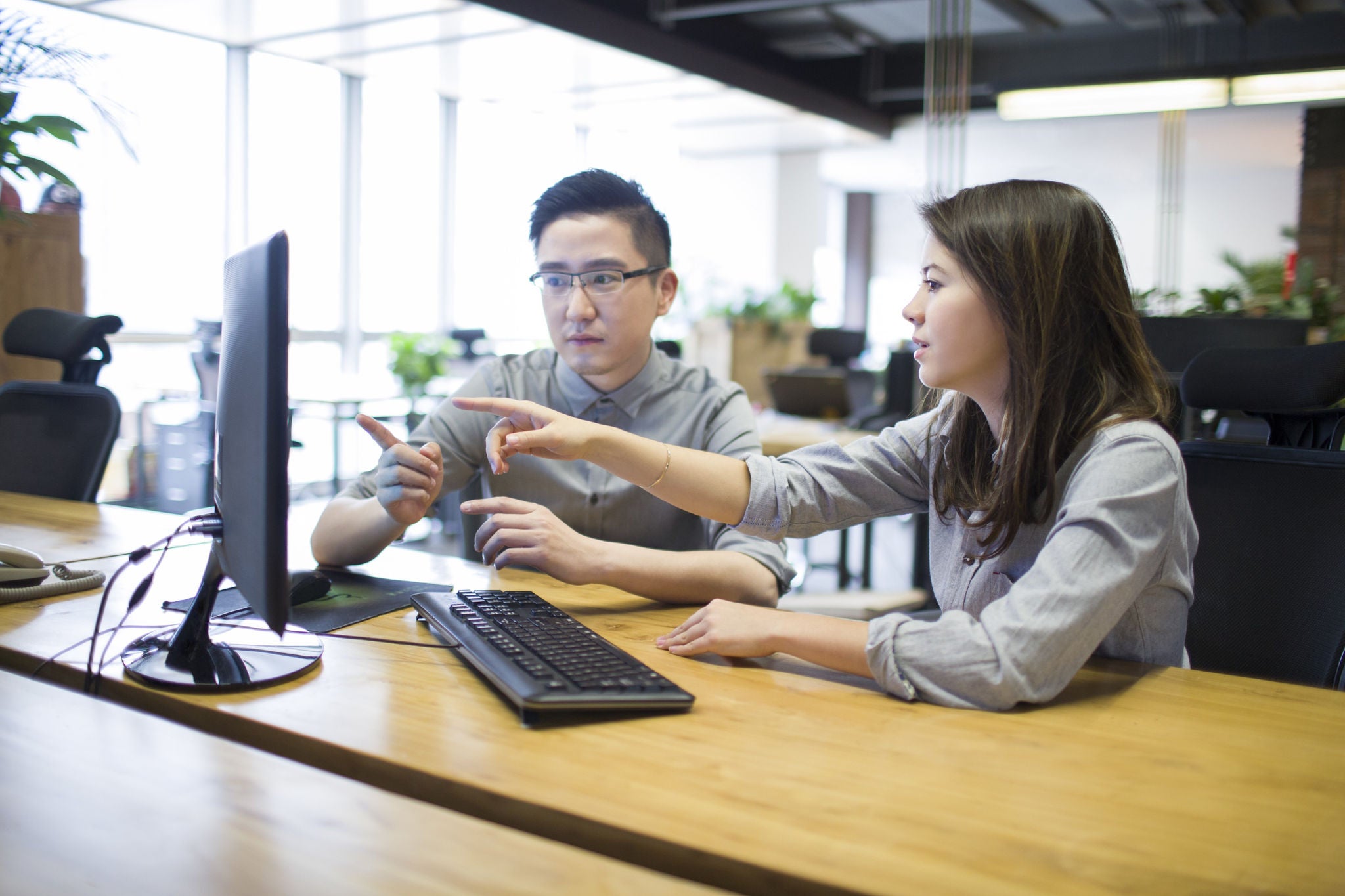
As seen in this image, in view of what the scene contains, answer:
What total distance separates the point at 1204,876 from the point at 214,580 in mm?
997

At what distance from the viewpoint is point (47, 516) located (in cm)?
200

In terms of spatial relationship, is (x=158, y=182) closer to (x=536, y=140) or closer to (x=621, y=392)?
(x=536, y=140)

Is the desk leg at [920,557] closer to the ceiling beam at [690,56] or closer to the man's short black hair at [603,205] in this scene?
the man's short black hair at [603,205]

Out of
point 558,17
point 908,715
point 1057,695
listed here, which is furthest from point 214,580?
point 558,17

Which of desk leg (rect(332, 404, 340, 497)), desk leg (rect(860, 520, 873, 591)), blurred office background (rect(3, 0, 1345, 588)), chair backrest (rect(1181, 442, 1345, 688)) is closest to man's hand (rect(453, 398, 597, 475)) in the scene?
chair backrest (rect(1181, 442, 1345, 688))

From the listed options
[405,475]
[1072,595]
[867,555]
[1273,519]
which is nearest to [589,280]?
[405,475]

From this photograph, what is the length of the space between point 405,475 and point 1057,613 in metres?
0.95

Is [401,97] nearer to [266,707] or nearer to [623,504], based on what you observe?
[623,504]

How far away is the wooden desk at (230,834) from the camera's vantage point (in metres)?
0.64

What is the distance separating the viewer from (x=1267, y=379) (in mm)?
1479

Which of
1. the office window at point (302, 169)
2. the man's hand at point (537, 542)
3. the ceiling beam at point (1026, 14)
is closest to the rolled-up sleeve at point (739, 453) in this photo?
the man's hand at point (537, 542)

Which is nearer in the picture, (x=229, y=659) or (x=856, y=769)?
(x=856, y=769)

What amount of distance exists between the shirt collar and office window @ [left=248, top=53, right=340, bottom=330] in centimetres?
564

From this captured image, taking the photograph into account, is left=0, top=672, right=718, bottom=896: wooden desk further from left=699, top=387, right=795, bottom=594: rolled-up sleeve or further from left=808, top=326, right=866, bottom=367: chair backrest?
left=808, top=326, right=866, bottom=367: chair backrest
